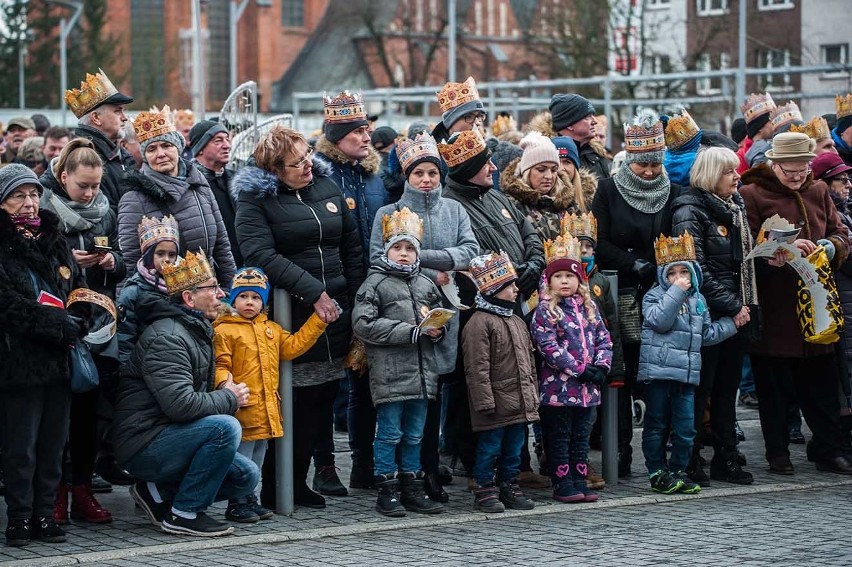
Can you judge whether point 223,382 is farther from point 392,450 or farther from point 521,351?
point 521,351

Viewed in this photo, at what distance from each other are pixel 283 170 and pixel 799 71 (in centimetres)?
1321

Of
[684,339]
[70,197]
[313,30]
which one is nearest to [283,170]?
[70,197]

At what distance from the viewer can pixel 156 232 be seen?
8.40 metres

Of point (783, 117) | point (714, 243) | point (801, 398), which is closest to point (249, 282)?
point (714, 243)

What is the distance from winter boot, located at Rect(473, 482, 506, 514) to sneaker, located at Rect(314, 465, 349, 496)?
2.97 ft

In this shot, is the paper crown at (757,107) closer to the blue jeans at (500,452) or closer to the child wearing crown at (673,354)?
the child wearing crown at (673,354)

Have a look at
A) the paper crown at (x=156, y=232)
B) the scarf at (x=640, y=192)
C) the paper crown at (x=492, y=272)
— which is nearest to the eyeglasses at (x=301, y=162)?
the paper crown at (x=156, y=232)

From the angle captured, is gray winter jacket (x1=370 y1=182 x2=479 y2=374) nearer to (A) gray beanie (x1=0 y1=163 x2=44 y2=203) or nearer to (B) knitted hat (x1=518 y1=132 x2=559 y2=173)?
(B) knitted hat (x1=518 y1=132 x2=559 y2=173)

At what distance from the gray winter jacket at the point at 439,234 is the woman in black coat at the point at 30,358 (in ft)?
6.51

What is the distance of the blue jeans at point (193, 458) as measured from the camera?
8.02 m

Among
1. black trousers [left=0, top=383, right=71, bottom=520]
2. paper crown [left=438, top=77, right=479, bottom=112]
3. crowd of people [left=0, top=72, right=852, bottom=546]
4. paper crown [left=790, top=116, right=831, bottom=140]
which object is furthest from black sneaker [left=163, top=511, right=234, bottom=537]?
paper crown [left=790, top=116, right=831, bottom=140]

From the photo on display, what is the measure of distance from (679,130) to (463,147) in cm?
201

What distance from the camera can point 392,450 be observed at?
28.7ft

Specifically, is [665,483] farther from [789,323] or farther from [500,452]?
[789,323]
